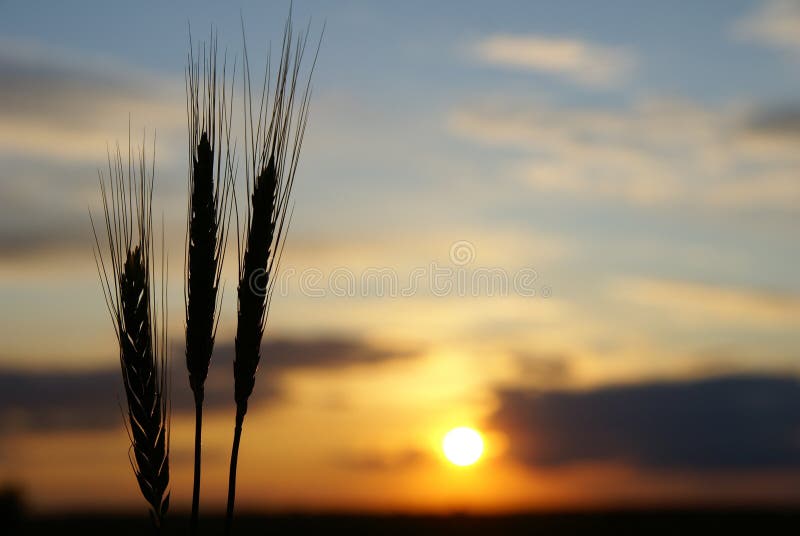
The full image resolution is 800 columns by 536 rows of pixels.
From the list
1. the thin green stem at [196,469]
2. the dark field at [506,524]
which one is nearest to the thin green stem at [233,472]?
the thin green stem at [196,469]

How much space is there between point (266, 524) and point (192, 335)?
52.5ft

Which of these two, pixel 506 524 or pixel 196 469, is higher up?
pixel 506 524

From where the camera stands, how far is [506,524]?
16.6 meters

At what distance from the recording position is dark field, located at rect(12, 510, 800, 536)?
625 inches

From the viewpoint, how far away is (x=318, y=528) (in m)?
17.9

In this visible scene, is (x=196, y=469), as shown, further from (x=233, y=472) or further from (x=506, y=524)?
(x=506, y=524)

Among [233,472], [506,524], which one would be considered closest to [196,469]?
[233,472]

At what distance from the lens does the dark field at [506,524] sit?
1588 centimetres

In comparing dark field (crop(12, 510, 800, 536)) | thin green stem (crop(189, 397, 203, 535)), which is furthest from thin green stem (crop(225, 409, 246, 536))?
dark field (crop(12, 510, 800, 536))

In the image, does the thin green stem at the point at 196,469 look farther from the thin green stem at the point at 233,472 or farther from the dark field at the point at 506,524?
the dark field at the point at 506,524

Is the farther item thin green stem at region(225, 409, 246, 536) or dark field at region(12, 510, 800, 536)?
dark field at region(12, 510, 800, 536)

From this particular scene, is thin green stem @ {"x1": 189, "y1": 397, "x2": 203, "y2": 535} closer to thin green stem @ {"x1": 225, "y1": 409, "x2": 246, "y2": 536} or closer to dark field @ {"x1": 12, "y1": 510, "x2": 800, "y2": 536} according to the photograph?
thin green stem @ {"x1": 225, "y1": 409, "x2": 246, "y2": 536}

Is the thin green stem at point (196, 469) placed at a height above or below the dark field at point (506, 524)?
below

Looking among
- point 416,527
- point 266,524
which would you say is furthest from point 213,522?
point 416,527
